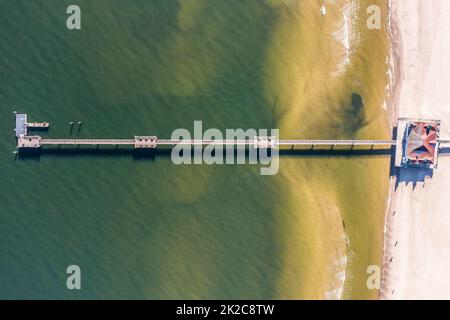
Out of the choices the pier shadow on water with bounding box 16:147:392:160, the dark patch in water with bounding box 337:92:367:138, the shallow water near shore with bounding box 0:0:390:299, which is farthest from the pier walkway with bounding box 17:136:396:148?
the dark patch in water with bounding box 337:92:367:138

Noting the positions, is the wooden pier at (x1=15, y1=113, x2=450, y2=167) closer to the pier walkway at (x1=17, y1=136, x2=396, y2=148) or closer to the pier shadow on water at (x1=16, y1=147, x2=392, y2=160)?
the pier walkway at (x1=17, y1=136, x2=396, y2=148)

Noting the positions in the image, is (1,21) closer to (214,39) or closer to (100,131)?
(100,131)

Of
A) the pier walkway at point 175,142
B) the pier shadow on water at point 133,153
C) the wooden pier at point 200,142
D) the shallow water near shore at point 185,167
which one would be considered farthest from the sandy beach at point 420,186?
the pier shadow on water at point 133,153

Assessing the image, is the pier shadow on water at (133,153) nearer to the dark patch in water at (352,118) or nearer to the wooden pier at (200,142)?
the wooden pier at (200,142)

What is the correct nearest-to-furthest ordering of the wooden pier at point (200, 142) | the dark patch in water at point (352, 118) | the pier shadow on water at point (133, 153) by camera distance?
the wooden pier at point (200, 142) < the pier shadow on water at point (133, 153) < the dark patch in water at point (352, 118)

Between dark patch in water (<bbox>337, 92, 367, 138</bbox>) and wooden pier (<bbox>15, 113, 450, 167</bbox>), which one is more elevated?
dark patch in water (<bbox>337, 92, 367, 138</bbox>)
